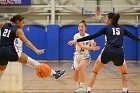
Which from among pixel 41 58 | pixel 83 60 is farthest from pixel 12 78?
pixel 41 58

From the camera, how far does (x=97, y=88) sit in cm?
832

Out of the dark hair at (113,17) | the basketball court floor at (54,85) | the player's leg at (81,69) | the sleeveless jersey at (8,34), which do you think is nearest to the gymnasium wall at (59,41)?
the basketball court floor at (54,85)

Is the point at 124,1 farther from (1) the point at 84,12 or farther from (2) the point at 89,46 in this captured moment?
(2) the point at 89,46

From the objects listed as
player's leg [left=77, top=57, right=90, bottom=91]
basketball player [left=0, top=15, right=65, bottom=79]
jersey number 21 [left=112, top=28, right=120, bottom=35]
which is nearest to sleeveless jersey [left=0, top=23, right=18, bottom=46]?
basketball player [left=0, top=15, right=65, bottom=79]

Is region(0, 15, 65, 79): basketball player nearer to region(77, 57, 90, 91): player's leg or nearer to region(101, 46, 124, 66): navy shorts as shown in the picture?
region(77, 57, 90, 91): player's leg

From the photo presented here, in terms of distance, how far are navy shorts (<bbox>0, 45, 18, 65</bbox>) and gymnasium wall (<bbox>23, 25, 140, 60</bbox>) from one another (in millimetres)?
9977

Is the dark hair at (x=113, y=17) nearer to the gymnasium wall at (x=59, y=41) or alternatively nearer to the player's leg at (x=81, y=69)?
the player's leg at (x=81, y=69)

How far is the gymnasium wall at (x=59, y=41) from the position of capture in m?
16.7

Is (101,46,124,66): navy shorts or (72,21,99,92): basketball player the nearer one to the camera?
(101,46,124,66): navy shorts

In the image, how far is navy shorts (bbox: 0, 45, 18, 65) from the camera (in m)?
6.63

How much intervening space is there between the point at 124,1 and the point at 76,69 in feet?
33.8

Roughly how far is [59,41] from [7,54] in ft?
33.8

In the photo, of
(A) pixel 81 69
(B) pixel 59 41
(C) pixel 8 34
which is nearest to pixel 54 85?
(A) pixel 81 69

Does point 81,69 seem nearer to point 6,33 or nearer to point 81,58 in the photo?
point 81,58
